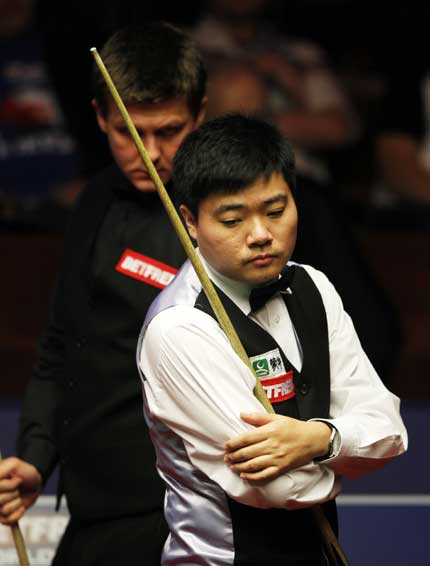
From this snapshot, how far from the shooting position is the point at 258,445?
227 centimetres

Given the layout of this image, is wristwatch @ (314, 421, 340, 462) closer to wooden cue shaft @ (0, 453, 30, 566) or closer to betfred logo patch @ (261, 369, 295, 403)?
betfred logo patch @ (261, 369, 295, 403)

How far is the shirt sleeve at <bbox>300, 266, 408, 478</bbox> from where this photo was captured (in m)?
2.38

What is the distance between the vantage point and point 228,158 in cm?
239

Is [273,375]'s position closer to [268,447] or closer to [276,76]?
[268,447]

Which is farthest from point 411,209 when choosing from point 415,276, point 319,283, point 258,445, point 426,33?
point 258,445

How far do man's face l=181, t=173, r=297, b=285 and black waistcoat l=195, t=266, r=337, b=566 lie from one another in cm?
10

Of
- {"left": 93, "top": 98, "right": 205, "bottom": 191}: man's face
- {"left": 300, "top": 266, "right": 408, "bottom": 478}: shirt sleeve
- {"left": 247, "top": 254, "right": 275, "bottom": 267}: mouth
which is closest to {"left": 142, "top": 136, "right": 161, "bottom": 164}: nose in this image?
{"left": 93, "top": 98, "right": 205, "bottom": 191}: man's face

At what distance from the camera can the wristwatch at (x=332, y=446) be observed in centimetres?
235

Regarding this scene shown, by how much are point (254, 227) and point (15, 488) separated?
96cm

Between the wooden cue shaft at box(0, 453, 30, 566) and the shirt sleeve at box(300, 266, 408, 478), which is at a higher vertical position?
the shirt sleeve at box(300, 266, 408, 478)

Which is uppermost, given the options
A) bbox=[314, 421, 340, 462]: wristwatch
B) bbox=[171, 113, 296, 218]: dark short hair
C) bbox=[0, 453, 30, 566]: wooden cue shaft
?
bbox=[171, 113, 296, 218]: dark short hair

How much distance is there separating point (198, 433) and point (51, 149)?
127 inches

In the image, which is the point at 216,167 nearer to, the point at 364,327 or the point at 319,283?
the point at 319,283

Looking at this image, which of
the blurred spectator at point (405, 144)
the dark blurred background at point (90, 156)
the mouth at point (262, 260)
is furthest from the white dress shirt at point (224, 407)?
the blurred spectator at point (405, 144)
